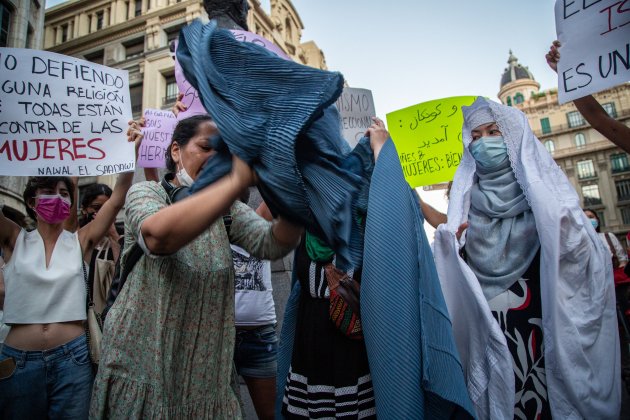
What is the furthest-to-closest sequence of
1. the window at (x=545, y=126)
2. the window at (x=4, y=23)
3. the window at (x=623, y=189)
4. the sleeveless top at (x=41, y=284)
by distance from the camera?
the window at (x=545, y=126) → the window at (x=623, y=189) → the window at (x=4, y=23) → the sleeveless top at (x=41, y=284)

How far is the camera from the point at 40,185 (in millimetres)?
2561

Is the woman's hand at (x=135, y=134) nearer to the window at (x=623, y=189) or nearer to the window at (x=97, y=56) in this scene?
the window at (x=97, y=56)

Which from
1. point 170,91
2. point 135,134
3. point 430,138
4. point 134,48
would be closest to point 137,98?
point 170,91

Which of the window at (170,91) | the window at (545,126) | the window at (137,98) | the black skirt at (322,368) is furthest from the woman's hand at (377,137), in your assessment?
the window at (545,126)

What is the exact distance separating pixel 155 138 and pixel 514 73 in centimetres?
6941

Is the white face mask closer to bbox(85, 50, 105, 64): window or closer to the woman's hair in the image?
the woman's hair

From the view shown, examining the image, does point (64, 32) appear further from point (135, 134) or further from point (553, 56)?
point (553, 56)

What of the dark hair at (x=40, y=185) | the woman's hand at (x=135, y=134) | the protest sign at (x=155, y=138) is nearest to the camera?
the dark hair at (x=40, y=185)

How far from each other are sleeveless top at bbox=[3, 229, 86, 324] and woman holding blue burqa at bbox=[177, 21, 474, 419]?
52.5 inches

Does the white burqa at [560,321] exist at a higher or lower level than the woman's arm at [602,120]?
lower

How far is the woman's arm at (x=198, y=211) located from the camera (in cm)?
97

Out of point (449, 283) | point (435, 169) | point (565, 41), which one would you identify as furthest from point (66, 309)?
point (565, 41)

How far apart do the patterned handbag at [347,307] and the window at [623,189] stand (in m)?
53.6

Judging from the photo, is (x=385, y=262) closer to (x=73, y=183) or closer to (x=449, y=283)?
(x=449, y=283)
